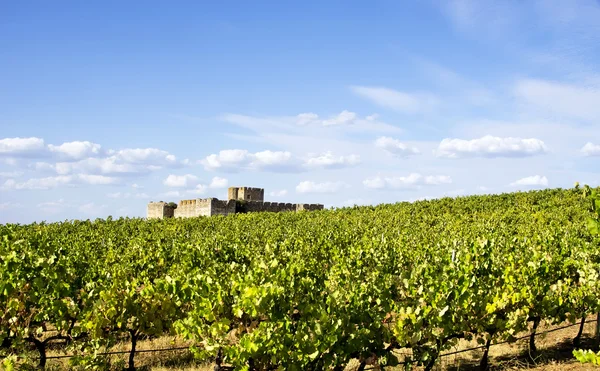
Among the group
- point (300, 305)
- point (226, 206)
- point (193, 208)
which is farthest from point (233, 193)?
point (300, 305)

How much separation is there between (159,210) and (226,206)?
6167 mm

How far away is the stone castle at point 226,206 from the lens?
36.1 meters

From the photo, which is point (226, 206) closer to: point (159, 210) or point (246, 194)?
point (246, 194)

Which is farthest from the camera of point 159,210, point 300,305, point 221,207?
point 159,210

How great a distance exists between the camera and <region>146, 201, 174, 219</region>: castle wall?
3922 centimetres

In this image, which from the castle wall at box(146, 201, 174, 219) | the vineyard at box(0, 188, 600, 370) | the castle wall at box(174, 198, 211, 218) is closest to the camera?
the vineyard at box(0, 188, 600, 370)

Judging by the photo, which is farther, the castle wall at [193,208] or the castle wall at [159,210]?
the castle wall at [159,210]

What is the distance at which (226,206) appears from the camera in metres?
36.8

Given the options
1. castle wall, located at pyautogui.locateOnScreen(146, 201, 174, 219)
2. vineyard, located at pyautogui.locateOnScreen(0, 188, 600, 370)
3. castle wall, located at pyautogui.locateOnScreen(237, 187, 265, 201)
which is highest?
castle wall, located at pyautogui.locateOnScreen(237, 187, 265, 201)

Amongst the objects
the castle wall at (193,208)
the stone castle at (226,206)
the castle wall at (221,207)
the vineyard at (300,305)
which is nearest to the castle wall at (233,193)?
the stone castle at (226,206)

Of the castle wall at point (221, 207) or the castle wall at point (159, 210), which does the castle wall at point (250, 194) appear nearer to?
the castle wall at point (221, 207)

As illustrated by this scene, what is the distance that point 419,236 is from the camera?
18.2m

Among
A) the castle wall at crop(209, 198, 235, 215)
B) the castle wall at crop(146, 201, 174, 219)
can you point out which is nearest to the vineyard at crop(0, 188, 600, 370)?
the castle wall at crop(209, 198, 235, 215)

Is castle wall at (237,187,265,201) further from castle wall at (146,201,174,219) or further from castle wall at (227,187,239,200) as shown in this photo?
castle wall at (146,201,174,219)
